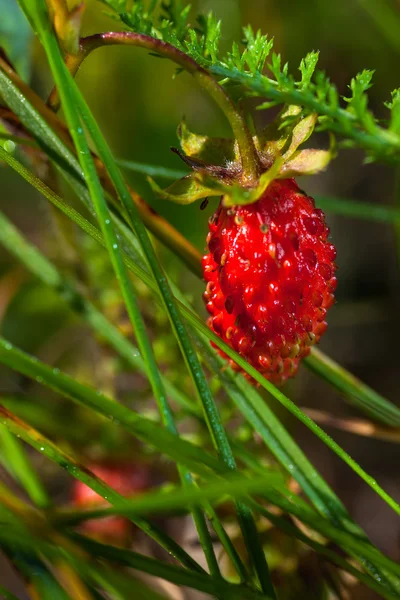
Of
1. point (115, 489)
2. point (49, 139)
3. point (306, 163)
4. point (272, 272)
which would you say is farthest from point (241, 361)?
point (115, 489)

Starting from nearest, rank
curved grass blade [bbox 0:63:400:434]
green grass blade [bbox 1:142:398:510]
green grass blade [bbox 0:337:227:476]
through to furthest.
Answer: green grass blade [bbox 0:337:227:476] → green grass blade [bbox 1:142:398:510] → curved grass blade [bbox 0:63:400:434]

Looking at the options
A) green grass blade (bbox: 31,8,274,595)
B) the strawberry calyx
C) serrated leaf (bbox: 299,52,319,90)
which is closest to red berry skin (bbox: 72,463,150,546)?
green grass blade (bbox: 31,8,274,595)

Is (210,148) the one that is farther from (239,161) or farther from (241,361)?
(241,361)

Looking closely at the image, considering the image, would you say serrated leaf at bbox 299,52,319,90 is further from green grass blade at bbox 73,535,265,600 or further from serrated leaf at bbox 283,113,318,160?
green grass blade at bbox 73,535,265,600

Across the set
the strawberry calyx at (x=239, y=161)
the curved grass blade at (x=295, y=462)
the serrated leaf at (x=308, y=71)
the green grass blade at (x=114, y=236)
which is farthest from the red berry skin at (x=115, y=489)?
the serrated leaf at (x=308, y=71)

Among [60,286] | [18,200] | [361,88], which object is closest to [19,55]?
[60,286]

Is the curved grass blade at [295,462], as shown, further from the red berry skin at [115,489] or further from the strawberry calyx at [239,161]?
the red berry skin at [115,489]
